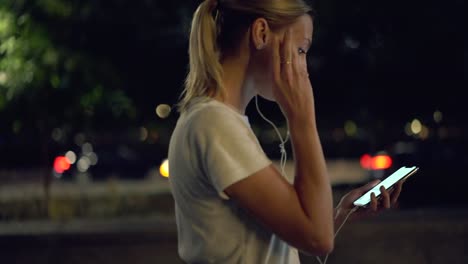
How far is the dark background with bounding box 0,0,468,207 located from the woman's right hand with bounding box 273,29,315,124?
7164 millimetres

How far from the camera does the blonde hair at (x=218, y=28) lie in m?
1.88

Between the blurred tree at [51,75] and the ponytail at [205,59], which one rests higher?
the ponytail at [205,59]

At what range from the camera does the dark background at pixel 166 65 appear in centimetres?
979

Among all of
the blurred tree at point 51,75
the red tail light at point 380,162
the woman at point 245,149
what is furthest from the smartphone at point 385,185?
the red tail light at point 380,162

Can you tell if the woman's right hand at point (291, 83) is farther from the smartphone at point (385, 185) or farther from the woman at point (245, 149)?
the smartphone at point (385, 185)

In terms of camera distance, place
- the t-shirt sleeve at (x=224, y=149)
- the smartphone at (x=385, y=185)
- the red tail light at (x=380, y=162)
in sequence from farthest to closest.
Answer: the red tail light at (x=380, y=162) < the smartphone at (x=385, y=185) < the t-shirt sleeve at (x=224, y=149)

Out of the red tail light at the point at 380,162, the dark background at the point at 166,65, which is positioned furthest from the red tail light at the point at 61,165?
the dark background at the point at 166,65

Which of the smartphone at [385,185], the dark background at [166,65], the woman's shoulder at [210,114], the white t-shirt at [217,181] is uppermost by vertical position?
the woman's shoulder at [210,114]

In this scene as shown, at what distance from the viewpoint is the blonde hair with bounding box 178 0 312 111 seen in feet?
6.17

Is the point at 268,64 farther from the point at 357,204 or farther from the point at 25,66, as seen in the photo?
the point at 25,66

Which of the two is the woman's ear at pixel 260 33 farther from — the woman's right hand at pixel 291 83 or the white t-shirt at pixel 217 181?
the white t-shirt at pixel 217 181

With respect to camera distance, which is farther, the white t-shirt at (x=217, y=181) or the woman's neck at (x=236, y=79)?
the woman's neck at (x=236, y=79)

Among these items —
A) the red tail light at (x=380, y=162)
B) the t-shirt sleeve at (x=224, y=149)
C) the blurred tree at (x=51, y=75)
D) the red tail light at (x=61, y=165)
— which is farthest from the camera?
the red tail light at (x=61, y=165)

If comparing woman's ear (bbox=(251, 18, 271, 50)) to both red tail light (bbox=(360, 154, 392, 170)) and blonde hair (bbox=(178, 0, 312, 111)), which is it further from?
red tail light (bbox=(360, 154, 392, 170))
